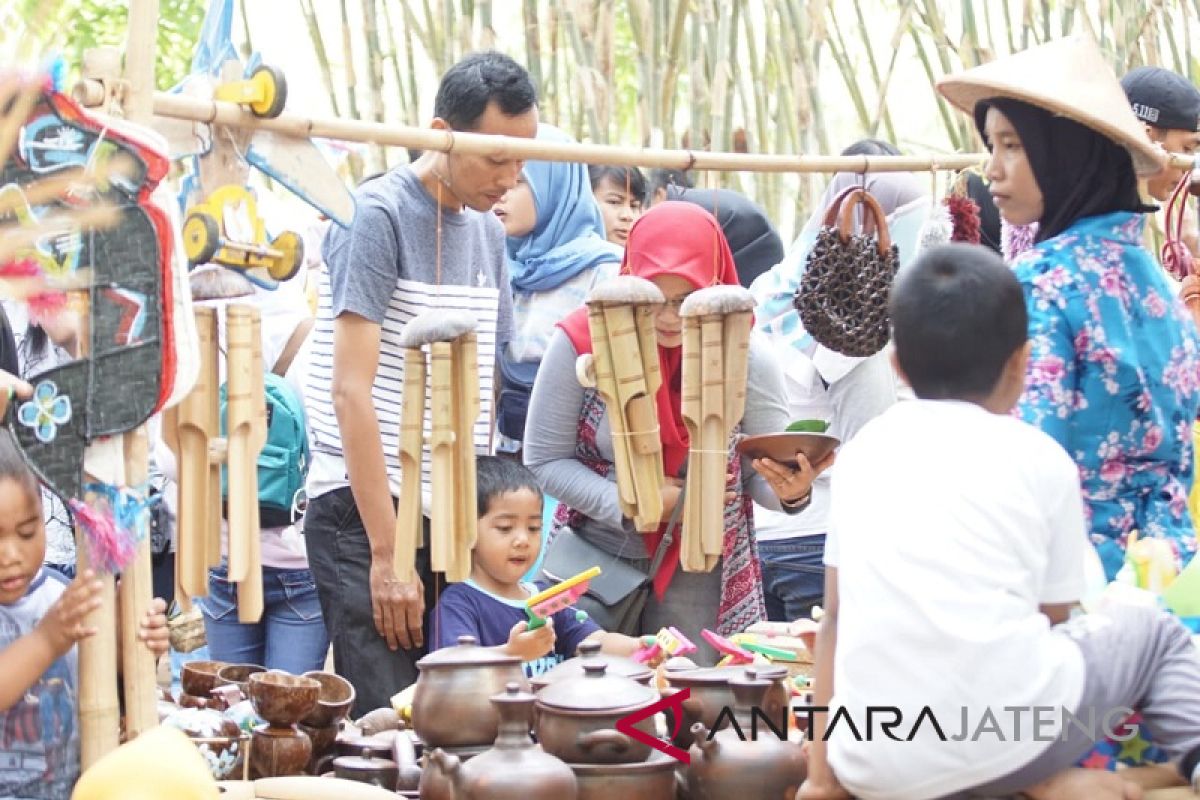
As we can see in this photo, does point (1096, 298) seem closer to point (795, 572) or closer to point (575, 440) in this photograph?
point (575, 440)

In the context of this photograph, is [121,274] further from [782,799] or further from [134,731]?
[782,799]

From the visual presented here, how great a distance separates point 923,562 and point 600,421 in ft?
5.38

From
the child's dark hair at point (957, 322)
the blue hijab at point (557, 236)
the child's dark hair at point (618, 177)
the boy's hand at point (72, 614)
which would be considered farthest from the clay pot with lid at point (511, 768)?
the child's dark hair at point (618, 177)

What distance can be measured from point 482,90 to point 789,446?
0.93 meters

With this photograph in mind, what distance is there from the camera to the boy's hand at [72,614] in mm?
2340

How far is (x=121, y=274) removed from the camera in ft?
7.77

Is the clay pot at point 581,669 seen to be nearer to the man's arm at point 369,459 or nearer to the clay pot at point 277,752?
the clay pot at point 277,752

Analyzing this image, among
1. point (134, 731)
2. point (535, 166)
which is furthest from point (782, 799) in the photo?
point (535, 166)

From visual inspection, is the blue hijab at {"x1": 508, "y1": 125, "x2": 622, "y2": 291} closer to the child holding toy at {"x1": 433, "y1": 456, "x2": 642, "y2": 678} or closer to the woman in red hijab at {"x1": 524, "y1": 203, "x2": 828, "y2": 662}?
the woman in red hijab at {"x1": 524, "y1": 203, "x2": 828, "y2": 662}

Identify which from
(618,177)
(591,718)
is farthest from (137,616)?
(618,177)

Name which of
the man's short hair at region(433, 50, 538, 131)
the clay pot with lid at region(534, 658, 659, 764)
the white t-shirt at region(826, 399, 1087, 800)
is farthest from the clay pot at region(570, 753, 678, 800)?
the man's short hair at region(433, 50, 538, 131)

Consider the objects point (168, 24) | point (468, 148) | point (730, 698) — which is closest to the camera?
point (730, 698)

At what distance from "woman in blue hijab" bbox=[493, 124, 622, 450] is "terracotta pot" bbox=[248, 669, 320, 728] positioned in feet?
5.60

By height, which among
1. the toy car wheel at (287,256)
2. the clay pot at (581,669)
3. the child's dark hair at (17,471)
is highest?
the toy car wheel at (287,256)
